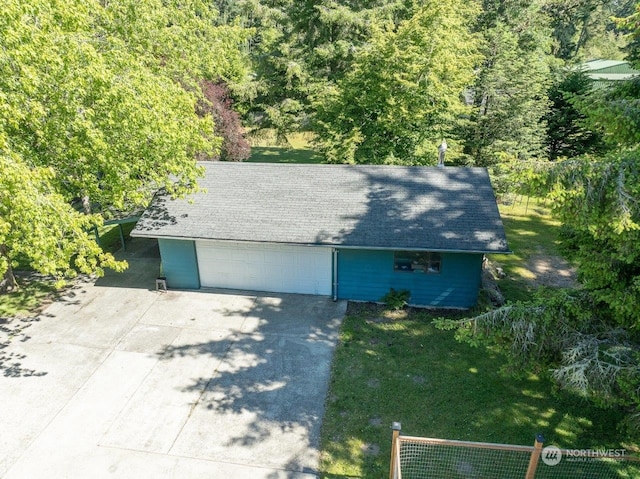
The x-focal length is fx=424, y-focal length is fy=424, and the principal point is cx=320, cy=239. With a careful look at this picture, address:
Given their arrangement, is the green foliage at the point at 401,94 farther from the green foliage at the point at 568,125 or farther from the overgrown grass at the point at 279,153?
the overgrown grass at the point at 279,153

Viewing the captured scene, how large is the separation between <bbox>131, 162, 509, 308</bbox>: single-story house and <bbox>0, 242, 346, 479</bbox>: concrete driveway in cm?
88

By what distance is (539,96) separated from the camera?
22.2 metres

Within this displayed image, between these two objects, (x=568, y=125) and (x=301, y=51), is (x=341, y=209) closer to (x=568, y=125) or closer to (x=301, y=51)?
(x=301, y=51)

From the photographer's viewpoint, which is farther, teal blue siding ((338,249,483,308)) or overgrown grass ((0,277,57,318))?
overgrown grass ((0,277,57,318))

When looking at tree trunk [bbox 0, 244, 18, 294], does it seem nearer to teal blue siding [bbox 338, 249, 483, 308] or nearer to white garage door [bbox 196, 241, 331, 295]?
white garage door [bbox 196, 241, 331, 295]

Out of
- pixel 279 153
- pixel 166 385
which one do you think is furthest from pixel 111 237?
pixel 279 153

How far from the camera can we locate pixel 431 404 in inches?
372

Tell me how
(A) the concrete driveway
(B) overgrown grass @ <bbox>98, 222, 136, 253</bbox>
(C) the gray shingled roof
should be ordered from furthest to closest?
(B) overgrown grass @ <bbox>98, 222, 136, 253</bbox> → (C) the gray shingled roof → (A) the concrete driveway

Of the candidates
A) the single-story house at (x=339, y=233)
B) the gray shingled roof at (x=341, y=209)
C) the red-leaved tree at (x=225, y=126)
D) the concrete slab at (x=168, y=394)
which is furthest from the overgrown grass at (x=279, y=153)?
the concrete slab at (x=168, y=394)

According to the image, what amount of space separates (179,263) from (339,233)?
545cm

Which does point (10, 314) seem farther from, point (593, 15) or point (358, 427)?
point (593, 15)

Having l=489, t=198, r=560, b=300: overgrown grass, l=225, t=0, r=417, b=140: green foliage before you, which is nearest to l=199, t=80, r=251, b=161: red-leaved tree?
l=225, t=0, r=417, b=140: green foliage

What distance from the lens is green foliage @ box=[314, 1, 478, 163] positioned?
Result: 1703 cm

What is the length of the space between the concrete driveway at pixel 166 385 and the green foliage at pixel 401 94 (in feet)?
27.8
